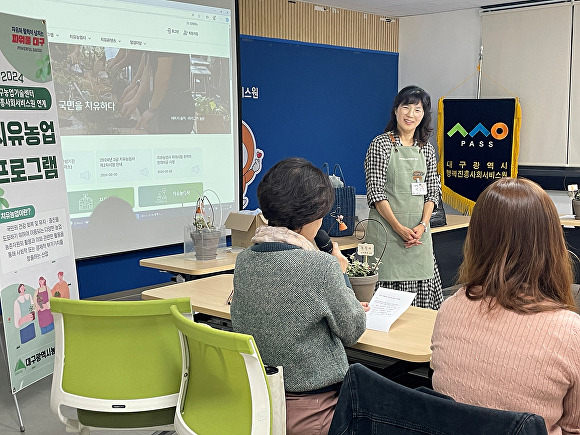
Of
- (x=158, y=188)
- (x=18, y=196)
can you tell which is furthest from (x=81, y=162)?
(x=18, y=196)

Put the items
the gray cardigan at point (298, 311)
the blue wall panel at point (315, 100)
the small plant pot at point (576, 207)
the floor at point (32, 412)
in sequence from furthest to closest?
the blue wall panel at point (315, 100) → the small plant pot at point (576, 207) → the floor at point (32, 412) → the gray cardigan at point (298, 311)

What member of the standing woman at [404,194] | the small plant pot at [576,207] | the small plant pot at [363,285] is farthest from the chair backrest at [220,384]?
the small plant pot at [576,207]

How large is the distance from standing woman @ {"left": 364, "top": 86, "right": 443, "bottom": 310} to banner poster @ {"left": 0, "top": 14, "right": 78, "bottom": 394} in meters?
1.68

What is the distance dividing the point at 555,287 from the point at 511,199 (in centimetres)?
23

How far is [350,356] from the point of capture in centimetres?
251

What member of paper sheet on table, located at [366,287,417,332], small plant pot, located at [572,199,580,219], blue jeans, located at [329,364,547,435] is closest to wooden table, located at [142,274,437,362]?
paper sheet on table, located at [366,287,417,332]

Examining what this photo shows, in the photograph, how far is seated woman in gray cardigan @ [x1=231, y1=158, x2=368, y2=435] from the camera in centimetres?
188

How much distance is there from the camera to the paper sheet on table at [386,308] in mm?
2291

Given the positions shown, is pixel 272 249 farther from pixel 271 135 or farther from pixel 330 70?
pixel 330 70

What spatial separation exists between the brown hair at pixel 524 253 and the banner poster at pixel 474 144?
5.21 meters

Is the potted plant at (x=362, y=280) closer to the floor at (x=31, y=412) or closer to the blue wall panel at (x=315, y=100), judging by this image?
the floor at (x=31, y=412)

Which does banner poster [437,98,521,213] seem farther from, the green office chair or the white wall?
the green office chair

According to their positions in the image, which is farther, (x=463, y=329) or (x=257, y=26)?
(x=257, y=26)

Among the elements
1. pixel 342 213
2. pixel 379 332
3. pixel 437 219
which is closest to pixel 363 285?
pixel 379 332
